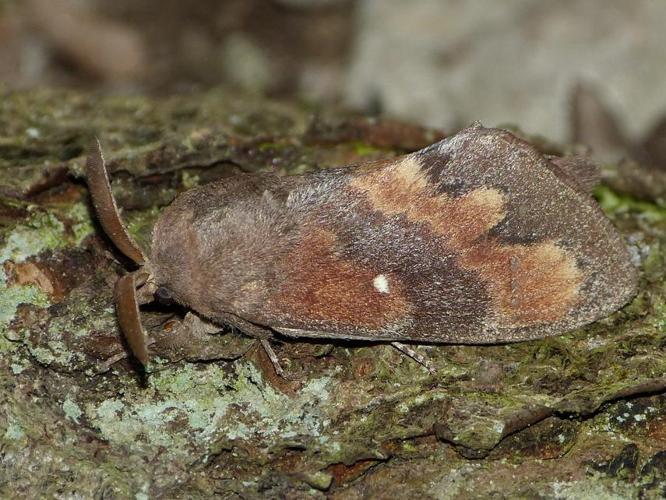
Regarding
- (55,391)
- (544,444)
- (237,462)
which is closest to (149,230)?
(55,391)

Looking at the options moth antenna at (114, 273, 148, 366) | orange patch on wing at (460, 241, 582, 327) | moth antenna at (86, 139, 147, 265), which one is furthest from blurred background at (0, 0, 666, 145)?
moth antenna at (114, 273, 148, 366)

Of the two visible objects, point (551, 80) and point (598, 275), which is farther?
point (551, 80)

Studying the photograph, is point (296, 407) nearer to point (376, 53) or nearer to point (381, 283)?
point (381, 283)

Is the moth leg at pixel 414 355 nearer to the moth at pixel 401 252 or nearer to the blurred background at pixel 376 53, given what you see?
the moth at pixel 401 252

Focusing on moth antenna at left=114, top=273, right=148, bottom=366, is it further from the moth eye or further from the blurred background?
the blurred background

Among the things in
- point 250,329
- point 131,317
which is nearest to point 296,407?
point 250,329

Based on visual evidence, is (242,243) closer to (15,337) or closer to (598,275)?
(15,337)
